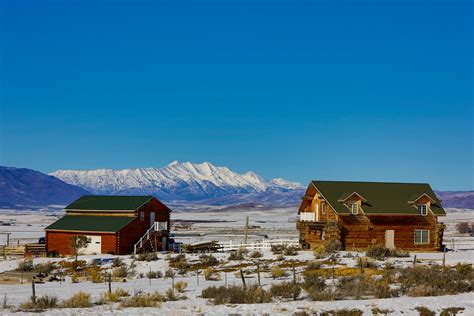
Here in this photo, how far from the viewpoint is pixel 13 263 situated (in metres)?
50.0

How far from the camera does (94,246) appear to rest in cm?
5453

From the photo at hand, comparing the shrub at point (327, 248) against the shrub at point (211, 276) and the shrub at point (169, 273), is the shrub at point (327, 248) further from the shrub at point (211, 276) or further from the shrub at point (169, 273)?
the shrub at point (169, 273)

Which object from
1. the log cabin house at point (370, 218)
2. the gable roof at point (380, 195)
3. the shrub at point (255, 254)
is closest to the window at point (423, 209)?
the log cabin house at point (370, 218)

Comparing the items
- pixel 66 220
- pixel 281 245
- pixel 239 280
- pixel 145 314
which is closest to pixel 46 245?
pixel 66 220

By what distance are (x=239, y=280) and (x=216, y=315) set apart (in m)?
11.6

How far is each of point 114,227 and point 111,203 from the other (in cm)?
516

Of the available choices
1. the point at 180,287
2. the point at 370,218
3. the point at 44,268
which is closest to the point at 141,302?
the point at 180,287

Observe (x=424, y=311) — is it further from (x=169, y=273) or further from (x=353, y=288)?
(x=169, y=273)

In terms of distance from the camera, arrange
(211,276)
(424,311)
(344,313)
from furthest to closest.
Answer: (211,276), (424,311), (344,313)

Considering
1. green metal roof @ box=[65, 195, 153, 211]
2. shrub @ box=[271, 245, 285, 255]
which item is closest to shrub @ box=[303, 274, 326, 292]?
shrub @ box=[271, 245, 285, 255]

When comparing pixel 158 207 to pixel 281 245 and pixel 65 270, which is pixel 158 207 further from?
pixel 65 270

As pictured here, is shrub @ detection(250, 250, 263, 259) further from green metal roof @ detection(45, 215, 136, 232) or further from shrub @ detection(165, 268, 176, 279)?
green metal roof @ detection(45, 215, 136, 232)

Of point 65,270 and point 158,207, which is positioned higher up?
point 158,207

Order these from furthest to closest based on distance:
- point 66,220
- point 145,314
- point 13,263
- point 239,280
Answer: point 66,220 < point 13,263 < point 239,280 < point 145,314
